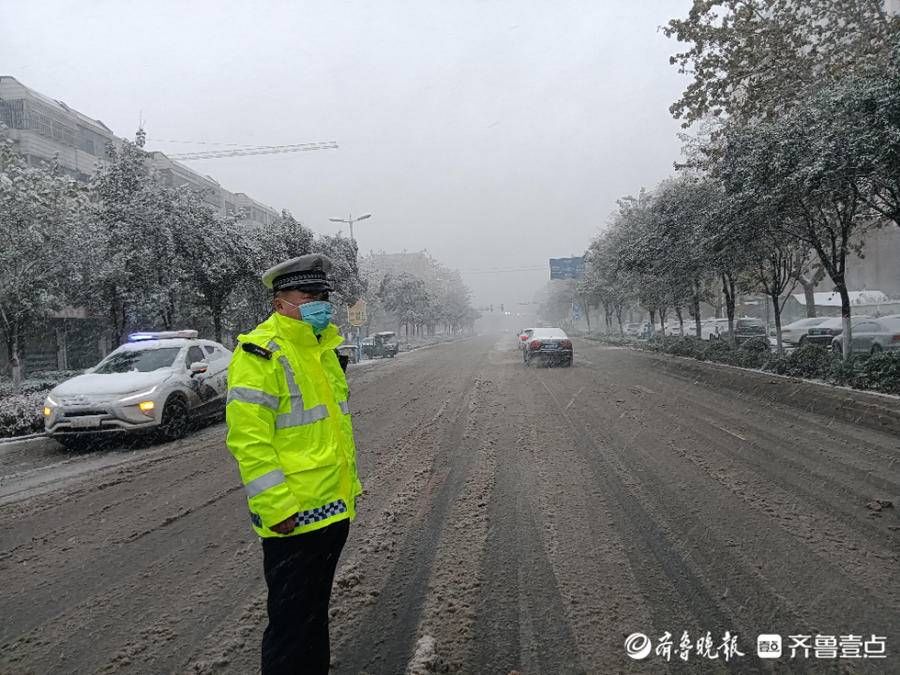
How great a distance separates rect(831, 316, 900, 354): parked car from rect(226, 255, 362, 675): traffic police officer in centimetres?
1722

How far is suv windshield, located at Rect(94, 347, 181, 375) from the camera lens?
8875mm

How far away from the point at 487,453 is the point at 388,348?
84.5 ft

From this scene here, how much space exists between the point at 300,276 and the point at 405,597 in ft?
6.73

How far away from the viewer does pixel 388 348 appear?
3219 centimetres

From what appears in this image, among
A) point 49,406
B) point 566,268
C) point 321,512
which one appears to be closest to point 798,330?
point 566,268

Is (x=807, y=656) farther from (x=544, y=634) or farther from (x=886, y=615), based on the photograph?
(x=544, y=634)

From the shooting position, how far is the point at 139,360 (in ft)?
29.7

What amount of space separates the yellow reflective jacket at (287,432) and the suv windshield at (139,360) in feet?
25.2

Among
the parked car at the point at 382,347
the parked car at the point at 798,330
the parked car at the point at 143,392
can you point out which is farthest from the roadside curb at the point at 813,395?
the parked car at the point at 382,347

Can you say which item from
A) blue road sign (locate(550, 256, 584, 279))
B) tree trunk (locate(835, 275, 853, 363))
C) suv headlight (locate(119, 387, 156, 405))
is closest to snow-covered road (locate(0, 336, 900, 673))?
suv headlight (locate(119, 387, 156, 405))

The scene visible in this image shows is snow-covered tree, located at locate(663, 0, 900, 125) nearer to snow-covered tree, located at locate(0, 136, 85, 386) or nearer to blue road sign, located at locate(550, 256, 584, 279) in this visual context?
snow-covered tree, located at locate(0, 136, 85, 386)

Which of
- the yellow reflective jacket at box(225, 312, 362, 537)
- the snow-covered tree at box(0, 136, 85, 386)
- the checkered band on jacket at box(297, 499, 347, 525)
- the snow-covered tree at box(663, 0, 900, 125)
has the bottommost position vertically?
the checkered band on jacket at box(297, 499, 347, 525)

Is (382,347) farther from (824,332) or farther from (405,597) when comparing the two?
(405,597)

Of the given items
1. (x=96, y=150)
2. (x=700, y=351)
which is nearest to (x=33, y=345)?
(x=96, y=150)
